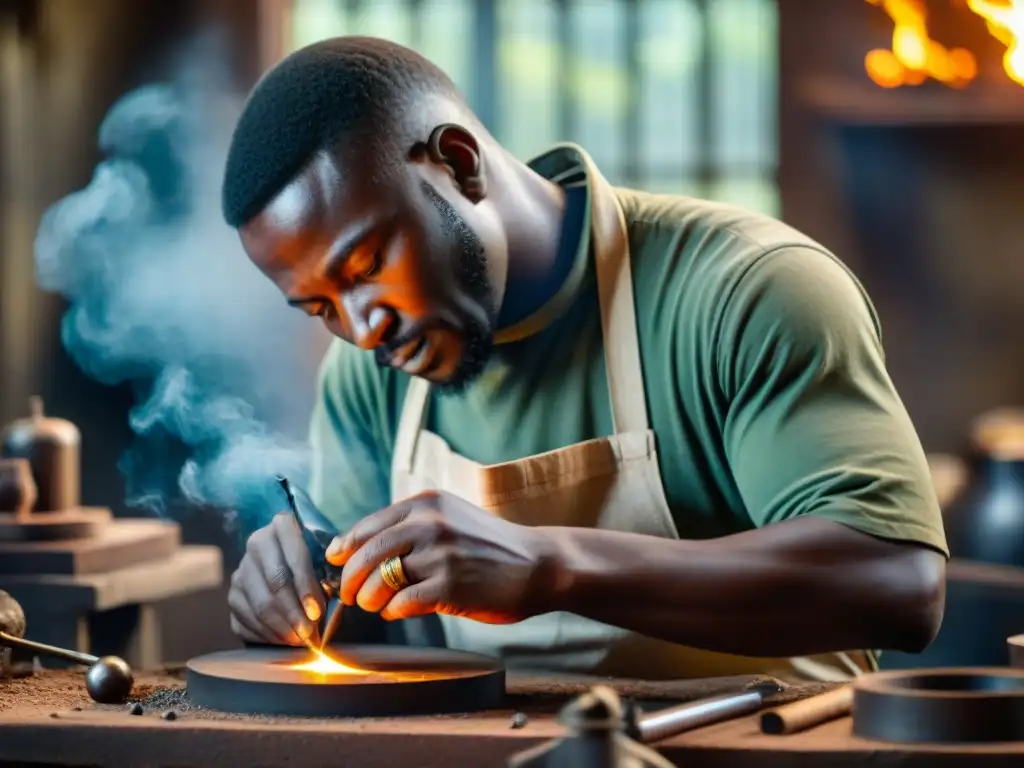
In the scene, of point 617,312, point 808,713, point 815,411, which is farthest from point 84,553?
point 808,713

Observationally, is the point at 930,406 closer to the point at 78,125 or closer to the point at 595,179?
the point at 78,125

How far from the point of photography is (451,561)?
6.84 ft

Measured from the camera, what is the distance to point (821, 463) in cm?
229

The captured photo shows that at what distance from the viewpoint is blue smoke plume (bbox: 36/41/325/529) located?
4633 mm

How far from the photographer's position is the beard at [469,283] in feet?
8.29

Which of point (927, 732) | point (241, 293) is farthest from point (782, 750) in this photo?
point (241, 293)

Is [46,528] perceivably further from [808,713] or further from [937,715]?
[937,715]

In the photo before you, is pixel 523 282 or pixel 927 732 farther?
pixel 523 282

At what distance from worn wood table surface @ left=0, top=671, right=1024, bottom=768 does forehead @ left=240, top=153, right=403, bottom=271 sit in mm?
786

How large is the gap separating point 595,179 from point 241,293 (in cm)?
315

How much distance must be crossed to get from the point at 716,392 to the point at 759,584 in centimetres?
43

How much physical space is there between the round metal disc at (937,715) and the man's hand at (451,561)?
1.66 ft

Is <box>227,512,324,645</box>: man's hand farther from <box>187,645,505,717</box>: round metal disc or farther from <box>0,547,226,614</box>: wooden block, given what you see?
<box>0,547,226,614</box>: wooden block

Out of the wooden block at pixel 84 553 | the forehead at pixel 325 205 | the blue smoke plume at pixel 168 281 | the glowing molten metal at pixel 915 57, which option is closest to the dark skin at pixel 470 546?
the forehead at pixel 325 205
